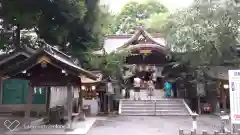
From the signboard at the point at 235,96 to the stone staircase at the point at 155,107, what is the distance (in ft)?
31.4

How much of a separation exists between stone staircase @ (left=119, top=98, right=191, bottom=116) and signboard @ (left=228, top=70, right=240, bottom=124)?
9559 millimetres

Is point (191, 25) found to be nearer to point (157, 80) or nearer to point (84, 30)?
point (84, 30)

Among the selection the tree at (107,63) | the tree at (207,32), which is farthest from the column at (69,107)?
the tree at (207,32)

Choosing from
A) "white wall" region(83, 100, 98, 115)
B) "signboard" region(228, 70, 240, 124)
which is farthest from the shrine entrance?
"signboard" region(228, 70, 240, 124)

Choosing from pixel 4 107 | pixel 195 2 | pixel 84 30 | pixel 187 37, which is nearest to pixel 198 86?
pixel 187 37

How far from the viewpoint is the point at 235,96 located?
32.6ft

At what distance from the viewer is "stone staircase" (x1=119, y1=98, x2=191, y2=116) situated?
19594 mm

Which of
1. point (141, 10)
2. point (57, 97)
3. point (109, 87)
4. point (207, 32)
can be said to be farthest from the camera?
point (141, 10)

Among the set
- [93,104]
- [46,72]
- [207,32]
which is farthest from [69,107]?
[207,32]

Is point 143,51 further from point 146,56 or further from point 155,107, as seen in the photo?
point 155,107

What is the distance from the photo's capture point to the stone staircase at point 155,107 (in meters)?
19.6

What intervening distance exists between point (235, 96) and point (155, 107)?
10637mm

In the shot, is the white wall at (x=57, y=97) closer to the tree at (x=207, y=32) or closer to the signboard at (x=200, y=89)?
the tree at (x=207, y=32)

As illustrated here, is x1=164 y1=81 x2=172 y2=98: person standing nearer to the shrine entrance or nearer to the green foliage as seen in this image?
the shrine entrance
